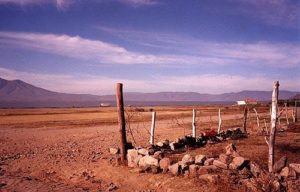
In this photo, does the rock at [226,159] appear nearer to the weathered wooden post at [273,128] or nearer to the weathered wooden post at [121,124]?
the weathered wooden post at [273,128]

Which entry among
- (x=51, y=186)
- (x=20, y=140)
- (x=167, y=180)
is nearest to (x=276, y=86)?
A: (x=167, y=180)

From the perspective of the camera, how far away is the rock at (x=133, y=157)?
14424mm

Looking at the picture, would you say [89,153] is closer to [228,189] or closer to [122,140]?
[122,140]

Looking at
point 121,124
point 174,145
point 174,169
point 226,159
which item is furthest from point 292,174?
point 121,124

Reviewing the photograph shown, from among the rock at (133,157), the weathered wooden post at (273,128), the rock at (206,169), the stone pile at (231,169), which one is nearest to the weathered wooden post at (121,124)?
the rock at (133,157)

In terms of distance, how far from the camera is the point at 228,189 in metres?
10.7

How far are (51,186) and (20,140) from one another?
12.3 meters

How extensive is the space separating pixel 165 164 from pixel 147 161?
86cm

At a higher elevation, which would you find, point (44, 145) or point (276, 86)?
point (276, 86)

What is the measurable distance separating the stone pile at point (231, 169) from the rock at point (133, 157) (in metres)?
0.14

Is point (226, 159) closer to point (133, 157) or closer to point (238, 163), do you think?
point (238, 163)

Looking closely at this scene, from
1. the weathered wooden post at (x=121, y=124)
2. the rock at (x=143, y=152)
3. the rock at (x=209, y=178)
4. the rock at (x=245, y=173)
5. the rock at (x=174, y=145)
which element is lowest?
the rock at (x=209, y=178)

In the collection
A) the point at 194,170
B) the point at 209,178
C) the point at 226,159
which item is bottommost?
the point at 209,178

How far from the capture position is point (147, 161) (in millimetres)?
13875
